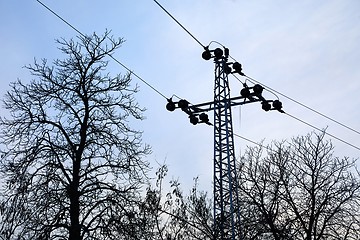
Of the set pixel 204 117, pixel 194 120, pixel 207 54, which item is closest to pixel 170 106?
pixel 194 120

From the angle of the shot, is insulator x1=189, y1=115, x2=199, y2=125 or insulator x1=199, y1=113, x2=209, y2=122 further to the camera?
insulator x1=189, y1=115, x2=199, y2=125

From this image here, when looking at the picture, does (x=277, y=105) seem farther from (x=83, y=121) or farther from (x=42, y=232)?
(x=42, y=232)

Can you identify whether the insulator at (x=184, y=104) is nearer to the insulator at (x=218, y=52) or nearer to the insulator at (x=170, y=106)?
the insulator at (x=170, y=106)

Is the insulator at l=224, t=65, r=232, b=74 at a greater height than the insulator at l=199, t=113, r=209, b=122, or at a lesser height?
greater

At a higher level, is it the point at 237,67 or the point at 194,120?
the point at 237,67

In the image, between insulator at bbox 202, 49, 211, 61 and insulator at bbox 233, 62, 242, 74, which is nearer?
insulator at bbox 202, 49, 211, 61

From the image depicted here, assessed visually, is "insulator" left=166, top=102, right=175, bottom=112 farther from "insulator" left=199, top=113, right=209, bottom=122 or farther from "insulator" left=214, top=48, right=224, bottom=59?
"insulator" left=214, top=48, right=224, bottom=59

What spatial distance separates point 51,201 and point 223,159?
5490 millimetres

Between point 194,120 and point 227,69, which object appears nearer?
point 227,69

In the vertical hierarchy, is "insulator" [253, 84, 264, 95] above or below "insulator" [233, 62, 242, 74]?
below

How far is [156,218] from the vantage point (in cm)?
2566

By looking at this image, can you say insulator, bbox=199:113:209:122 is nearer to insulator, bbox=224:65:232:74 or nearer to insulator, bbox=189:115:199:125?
insulator, bbox=189:115:199:125

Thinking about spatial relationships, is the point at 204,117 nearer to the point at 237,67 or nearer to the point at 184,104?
the point at 184,104

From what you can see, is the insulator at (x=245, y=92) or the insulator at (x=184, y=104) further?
the insulator at (x=184, y=104)
